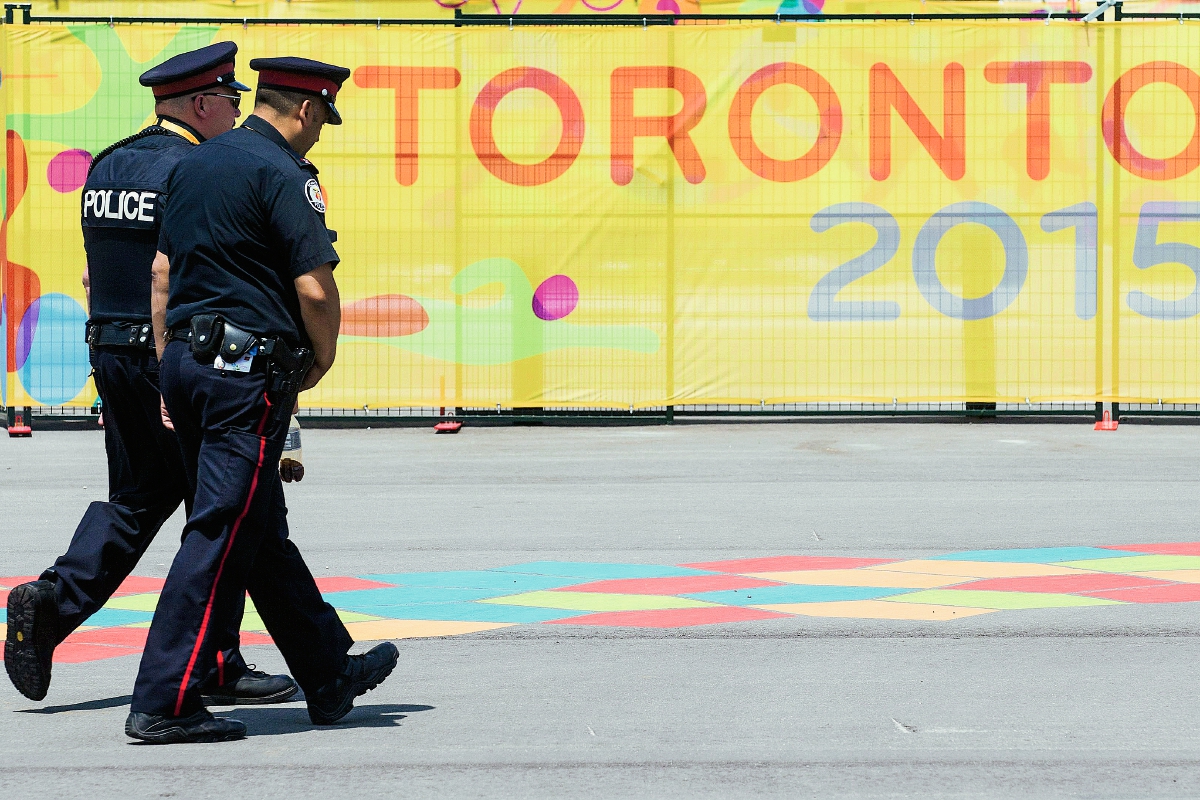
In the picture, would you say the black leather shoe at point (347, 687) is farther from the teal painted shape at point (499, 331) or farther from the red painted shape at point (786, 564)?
the teal painted shape at point (499, 331)

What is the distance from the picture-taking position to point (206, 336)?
473cm

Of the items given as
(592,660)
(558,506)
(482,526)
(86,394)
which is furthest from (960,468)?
(86,394)

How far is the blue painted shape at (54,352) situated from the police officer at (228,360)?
363 inches

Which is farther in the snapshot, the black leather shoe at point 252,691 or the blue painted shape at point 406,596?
the blue painted shape at point 406,596

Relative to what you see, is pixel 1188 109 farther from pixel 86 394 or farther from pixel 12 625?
pixel 12 625

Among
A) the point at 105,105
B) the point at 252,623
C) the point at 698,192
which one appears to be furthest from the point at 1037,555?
the point at 105,105

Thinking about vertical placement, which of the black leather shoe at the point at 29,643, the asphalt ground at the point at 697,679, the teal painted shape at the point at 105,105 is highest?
the teal painted shape at the point at 105,105

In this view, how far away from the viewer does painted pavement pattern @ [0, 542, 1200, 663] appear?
666cm

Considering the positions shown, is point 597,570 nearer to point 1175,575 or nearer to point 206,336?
point 1175,575

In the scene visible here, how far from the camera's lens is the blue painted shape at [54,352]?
537 inches

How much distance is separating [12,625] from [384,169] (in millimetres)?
8865

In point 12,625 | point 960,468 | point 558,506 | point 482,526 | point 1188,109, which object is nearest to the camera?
point 12,625

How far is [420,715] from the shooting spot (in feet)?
17.0

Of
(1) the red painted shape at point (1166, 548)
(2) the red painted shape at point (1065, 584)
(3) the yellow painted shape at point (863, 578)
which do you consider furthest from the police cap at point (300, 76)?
(1) the red painted shape at point (1166, 548)
